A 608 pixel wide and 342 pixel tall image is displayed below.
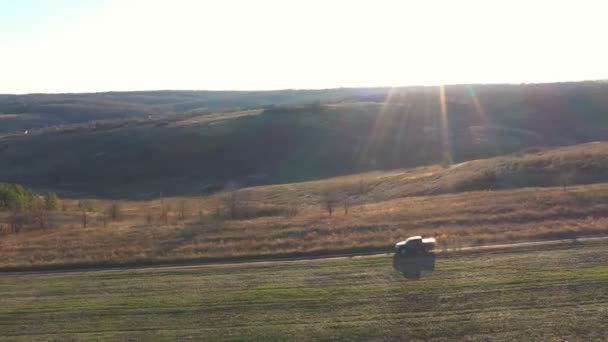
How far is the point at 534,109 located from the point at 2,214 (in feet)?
339

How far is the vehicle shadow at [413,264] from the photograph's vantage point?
23.7 metres

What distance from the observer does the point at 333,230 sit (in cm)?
3206

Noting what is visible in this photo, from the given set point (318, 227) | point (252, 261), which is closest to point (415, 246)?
point (252, 261)

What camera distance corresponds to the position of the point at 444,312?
1895 cm

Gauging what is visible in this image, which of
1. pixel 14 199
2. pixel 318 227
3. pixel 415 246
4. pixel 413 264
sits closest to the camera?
pixel 413 264

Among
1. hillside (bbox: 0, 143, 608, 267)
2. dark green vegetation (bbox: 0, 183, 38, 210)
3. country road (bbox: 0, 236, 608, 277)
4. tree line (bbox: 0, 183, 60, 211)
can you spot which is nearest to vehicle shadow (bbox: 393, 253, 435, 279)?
country road (bbox: 0, 236, 608, 277)

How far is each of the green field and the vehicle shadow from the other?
1.12ft

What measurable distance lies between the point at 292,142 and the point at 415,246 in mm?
82745

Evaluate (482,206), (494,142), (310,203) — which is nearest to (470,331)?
(482,206)

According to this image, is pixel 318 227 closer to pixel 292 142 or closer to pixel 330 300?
pixel 330 300

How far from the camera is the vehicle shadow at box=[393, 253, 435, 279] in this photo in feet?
77.7

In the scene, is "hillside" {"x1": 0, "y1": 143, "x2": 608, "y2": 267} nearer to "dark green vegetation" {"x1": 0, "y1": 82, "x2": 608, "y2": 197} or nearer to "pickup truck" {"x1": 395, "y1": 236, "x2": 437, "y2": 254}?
"pickup truck" {"x1": 395, "y1": 236, "x2": 437, "y2": 254}

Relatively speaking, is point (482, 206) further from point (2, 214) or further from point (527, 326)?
point (2, 214)

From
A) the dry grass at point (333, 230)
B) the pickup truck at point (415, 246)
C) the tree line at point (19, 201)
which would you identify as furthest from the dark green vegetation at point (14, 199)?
the pickup truck at point (415, 246)
